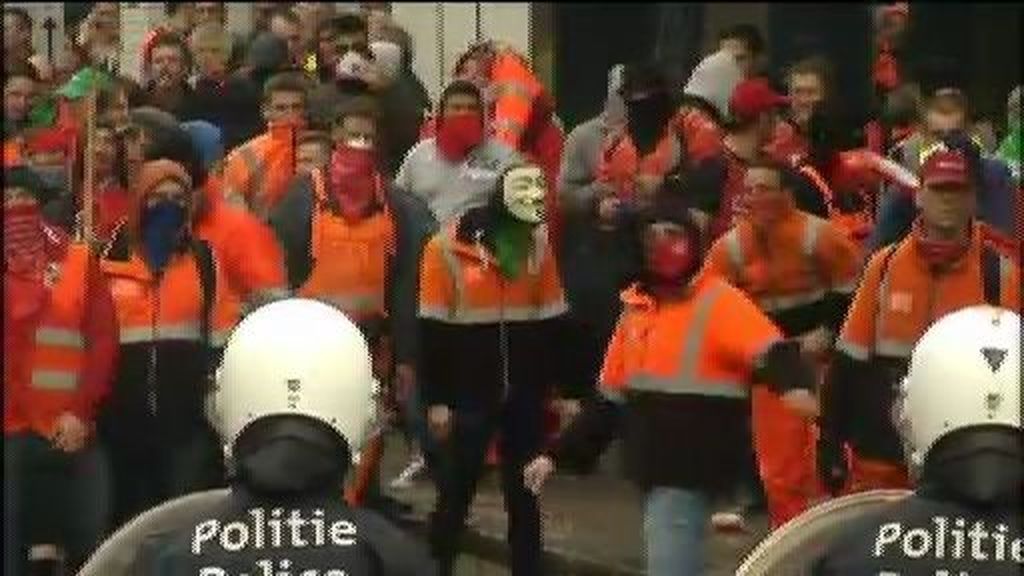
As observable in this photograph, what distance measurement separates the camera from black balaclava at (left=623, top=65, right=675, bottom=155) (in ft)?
41.5

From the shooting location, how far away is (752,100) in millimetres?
12797

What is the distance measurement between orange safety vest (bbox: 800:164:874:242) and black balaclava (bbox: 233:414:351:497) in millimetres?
6464

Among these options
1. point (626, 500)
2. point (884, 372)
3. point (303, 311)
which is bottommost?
point (626, 500)

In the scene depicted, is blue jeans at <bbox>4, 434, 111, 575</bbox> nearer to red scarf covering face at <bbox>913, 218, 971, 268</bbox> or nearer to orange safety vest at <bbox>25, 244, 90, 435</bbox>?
orange safety vest at <bbox>25, 244, 90, 435</bbox>

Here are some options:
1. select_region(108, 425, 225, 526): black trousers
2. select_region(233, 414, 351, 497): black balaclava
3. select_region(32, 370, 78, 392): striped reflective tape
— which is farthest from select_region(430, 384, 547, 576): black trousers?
select_region(233, 414, 351, 497): black balaclava

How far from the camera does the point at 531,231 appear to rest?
11.8m

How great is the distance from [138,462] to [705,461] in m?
2.12

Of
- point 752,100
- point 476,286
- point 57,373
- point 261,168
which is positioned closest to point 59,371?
point 57,373

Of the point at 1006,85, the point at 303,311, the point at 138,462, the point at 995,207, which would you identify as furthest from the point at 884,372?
the point at 1006,85

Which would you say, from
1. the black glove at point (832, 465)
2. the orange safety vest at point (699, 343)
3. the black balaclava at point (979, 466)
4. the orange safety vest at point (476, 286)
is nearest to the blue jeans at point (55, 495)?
the orange safety vest at point (476, 286)

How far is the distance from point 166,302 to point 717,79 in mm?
4150

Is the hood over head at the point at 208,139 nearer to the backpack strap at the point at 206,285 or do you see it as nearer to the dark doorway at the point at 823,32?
the backpack strap at the point at 206,285

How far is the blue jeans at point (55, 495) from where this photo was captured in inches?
421

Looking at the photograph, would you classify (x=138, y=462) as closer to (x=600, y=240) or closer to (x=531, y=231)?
(x=531, y=231)
